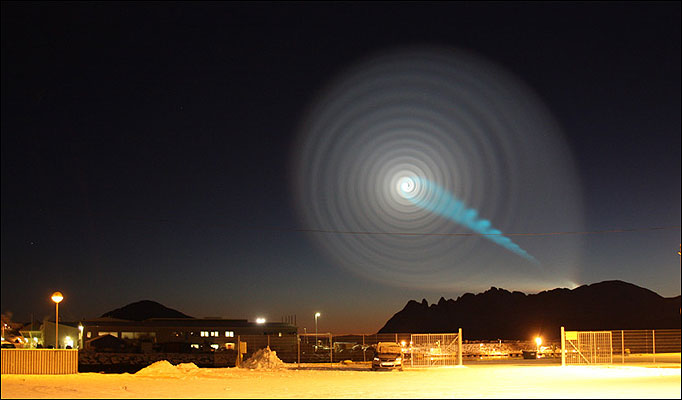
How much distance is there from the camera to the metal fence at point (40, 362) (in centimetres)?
3262

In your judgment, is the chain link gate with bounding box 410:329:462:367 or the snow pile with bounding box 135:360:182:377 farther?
the chain link gate with bounding box 410:329:462:367

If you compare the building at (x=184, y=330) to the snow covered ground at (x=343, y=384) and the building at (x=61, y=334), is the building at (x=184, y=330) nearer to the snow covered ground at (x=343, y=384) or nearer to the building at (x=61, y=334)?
the building at (x=61, y=334)

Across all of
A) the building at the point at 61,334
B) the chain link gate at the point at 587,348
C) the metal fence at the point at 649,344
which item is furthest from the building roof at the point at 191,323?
the chain link gate at the point at 587,348

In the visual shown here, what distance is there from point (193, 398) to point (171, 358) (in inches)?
2164

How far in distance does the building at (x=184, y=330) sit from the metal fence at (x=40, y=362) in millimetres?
64887

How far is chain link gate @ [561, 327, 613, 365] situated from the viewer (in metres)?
45.2

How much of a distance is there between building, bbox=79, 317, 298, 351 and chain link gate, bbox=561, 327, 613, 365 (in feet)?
Result: 189

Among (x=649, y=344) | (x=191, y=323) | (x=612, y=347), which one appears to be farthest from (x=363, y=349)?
(x=191, y=323)

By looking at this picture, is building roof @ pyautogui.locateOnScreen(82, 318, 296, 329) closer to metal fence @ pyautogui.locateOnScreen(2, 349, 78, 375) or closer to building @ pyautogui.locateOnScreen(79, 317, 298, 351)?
building @ pyautogui.locateOnScreen(79, 317, 298, 351)

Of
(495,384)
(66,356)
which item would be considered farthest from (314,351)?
(495,384)

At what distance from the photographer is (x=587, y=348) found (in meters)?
47.2

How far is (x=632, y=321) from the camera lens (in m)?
168

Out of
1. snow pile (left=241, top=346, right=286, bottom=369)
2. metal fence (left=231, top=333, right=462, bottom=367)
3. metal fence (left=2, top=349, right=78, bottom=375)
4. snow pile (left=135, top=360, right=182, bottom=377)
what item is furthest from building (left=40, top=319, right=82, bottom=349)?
snow pile (left=135, top=360, right=182, bottom=377)

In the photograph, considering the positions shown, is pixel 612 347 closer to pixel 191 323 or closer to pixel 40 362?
pixel 40 362
